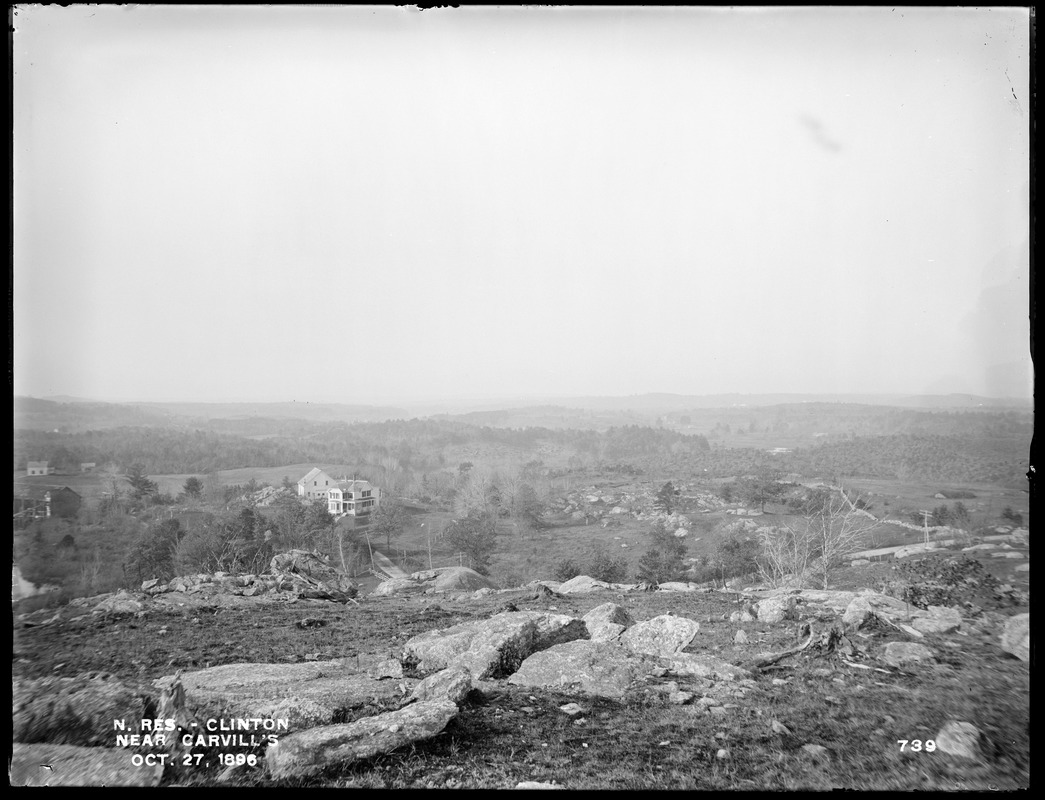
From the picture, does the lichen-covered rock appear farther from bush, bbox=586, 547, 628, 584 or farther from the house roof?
the house roof

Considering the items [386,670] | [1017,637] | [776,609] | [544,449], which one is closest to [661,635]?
[776,609]

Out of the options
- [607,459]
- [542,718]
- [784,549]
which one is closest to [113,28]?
[607,459]

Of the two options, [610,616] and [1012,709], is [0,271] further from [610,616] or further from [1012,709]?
[1012,709]

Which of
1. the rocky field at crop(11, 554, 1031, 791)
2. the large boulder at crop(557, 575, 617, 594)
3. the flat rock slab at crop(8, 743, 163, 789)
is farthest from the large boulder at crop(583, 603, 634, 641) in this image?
the flat rock slab at crop(8, 743, 163, 789)

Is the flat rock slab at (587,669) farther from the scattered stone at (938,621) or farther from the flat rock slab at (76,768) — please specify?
the flat rock slab at (76,768)

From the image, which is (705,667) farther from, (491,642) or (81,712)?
(81,712)

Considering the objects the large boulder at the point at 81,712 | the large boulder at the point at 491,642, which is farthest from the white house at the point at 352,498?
the large boulder at the point at 81,712
